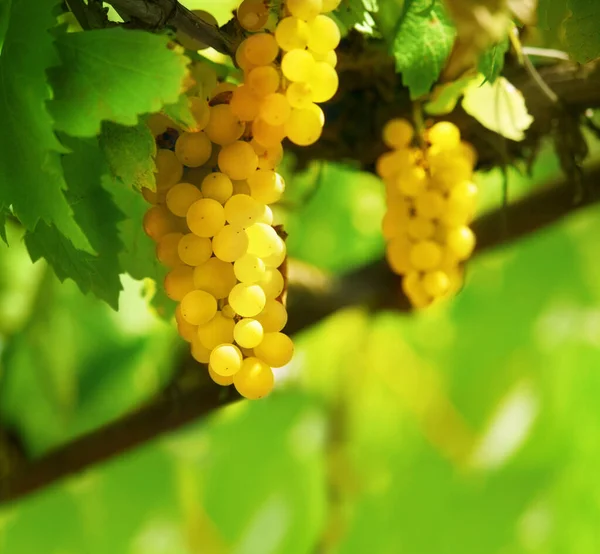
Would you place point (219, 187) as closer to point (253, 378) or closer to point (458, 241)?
point (253, 378)

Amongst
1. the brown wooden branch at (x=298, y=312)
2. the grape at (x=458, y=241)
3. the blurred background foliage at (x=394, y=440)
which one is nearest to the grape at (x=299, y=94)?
the grape at (x=458, y=241)

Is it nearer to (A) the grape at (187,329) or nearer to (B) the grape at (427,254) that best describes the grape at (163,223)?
(A) the grape at (187,329)

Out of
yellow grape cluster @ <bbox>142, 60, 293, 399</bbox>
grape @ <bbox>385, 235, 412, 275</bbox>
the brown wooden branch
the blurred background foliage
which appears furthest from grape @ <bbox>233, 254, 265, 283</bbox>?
the blurred background foliage

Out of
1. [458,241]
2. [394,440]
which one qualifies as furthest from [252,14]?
[394,440]

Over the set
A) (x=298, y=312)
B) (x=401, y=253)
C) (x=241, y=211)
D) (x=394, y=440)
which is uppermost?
(x=241, y=211)

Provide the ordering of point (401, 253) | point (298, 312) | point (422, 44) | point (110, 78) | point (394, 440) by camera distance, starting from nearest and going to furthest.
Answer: point (110, 78), point (422, 44), point (401, 253), point (298, 312), point (394, 440)

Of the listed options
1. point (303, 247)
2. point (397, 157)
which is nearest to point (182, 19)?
point (397, 157)

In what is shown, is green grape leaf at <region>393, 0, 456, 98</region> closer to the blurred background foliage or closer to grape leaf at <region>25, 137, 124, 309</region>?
grape leaf at <region>25, 137, 124, 309</region>
